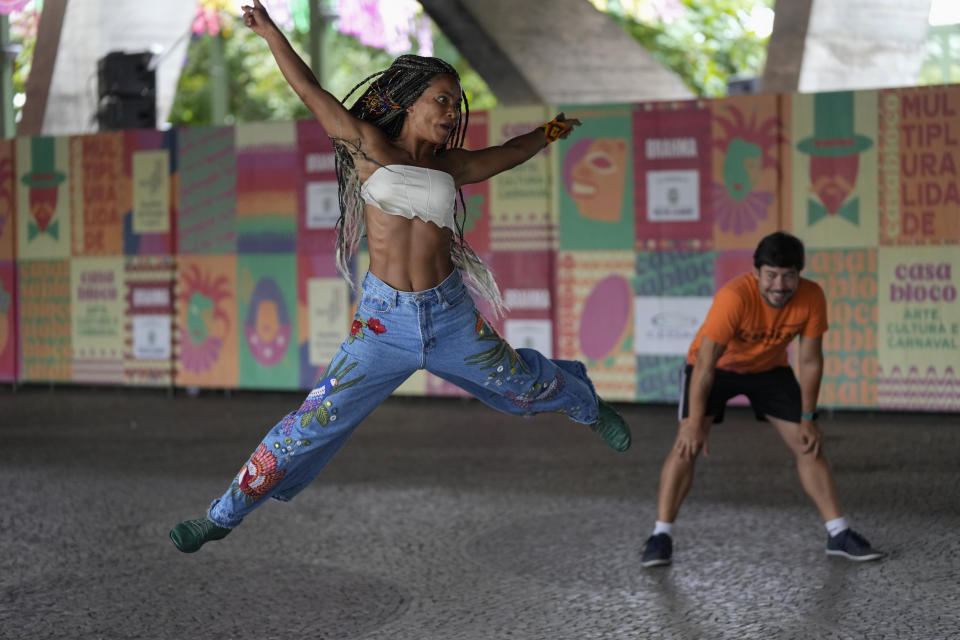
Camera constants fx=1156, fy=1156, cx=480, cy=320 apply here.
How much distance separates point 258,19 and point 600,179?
619 centimetres

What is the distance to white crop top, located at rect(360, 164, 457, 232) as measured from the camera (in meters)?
3.73

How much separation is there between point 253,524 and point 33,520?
1.16m

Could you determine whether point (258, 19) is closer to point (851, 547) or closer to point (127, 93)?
point (851, 547)

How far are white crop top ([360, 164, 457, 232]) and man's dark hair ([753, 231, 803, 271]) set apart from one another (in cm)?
156

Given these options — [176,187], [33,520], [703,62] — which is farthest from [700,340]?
[703,62]

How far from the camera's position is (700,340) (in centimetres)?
502

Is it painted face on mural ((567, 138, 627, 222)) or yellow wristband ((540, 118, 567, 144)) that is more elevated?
painted face on mural ((567, 138, 627, 222))

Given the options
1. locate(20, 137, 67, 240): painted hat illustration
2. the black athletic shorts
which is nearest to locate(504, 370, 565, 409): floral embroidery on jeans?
the black athletic shorts

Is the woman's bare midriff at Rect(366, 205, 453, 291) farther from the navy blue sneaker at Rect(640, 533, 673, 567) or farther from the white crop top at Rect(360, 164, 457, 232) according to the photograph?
the navy blue sneaker at Rect(640, 533, 673, 567)

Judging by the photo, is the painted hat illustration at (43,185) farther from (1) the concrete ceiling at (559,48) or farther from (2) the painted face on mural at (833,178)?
(2) the painted face on mural at (833,178)

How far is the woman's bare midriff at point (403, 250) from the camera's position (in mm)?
3781

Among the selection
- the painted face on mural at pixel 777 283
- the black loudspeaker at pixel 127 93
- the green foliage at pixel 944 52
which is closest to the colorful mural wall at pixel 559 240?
the black loudspeaker at pixel 127 93

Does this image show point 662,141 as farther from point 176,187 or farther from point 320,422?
point 320,422

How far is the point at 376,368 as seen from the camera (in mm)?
3787
